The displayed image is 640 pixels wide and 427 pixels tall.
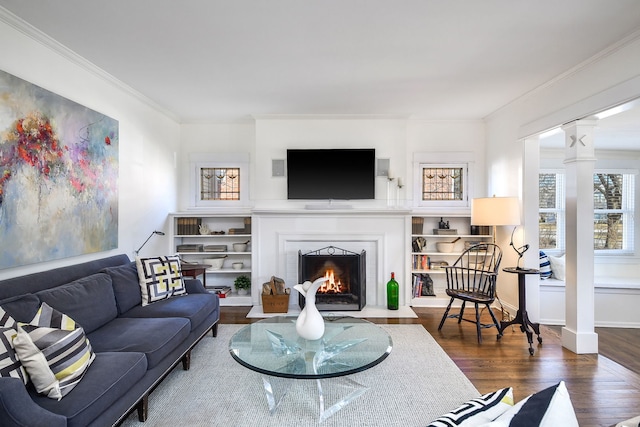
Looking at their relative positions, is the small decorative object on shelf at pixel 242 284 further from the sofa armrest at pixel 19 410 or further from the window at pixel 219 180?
the sofa armrest at pixel 19 410

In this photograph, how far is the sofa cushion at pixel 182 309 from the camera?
272cm

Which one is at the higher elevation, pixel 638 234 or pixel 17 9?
pixel 17 9

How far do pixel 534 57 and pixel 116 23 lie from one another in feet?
10.7

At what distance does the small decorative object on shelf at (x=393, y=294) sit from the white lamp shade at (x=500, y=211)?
130 cm

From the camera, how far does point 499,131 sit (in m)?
4.37

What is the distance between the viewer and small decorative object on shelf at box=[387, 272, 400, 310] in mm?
4320

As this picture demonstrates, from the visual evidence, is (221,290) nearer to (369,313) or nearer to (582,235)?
(369,313)

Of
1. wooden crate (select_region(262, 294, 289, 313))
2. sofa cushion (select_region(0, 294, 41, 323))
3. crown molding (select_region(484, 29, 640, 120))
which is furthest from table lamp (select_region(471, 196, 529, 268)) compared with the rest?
sofa cushion (select_region(0, 294, 41, 323))

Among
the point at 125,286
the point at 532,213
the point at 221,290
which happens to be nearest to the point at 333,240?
the point at 221,290

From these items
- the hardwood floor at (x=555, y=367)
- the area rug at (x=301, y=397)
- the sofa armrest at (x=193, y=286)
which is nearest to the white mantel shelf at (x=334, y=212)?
the sofa armrest at (x=193, y=286)

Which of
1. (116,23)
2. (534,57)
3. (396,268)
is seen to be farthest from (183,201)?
(534,57)

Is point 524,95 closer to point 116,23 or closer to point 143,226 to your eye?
point 116,23

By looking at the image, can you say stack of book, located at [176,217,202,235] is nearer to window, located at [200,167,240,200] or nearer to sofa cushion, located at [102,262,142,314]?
window, located at [200,167,240,200]

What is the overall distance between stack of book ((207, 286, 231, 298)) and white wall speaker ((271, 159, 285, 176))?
1747 millimetres
